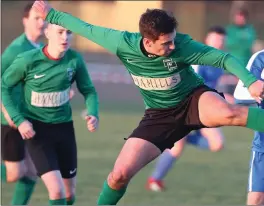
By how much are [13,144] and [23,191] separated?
46cm

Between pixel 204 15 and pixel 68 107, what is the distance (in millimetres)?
18351

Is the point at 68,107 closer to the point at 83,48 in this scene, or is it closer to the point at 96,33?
the point at 96,33

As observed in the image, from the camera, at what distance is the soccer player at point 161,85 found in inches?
241

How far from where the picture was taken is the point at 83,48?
25359mm

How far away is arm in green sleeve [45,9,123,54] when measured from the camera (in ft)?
20.9

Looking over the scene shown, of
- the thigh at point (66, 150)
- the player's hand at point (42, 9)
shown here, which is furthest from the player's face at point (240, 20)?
the player's hand at point (42, 9)

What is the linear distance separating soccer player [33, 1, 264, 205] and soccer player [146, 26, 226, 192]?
3.13 m

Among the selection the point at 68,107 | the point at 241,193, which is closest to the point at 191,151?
the point at 241,193

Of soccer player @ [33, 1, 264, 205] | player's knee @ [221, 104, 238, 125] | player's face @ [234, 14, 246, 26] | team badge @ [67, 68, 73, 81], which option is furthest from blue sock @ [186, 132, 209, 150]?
player's face @ [234, 14, 246, 26]

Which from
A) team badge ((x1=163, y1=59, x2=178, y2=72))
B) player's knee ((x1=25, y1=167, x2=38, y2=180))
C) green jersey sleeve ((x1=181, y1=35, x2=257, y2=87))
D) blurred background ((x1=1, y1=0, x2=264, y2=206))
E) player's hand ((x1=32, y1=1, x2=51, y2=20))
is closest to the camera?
green jersey sleeve ((x1=181, y1=35, x2=257, y2=87))

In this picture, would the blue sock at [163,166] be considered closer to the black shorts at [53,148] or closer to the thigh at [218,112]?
the black shorts at [53,148]

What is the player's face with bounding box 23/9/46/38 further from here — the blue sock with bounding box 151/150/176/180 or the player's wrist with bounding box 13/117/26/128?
the blue sock with bounding box 151/150/176/180

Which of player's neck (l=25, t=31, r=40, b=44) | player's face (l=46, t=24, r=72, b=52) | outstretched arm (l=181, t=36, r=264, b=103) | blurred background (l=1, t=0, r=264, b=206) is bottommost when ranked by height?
blurred background (l=1, t=0, r=264, b=206)

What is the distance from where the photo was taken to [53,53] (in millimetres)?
7348
